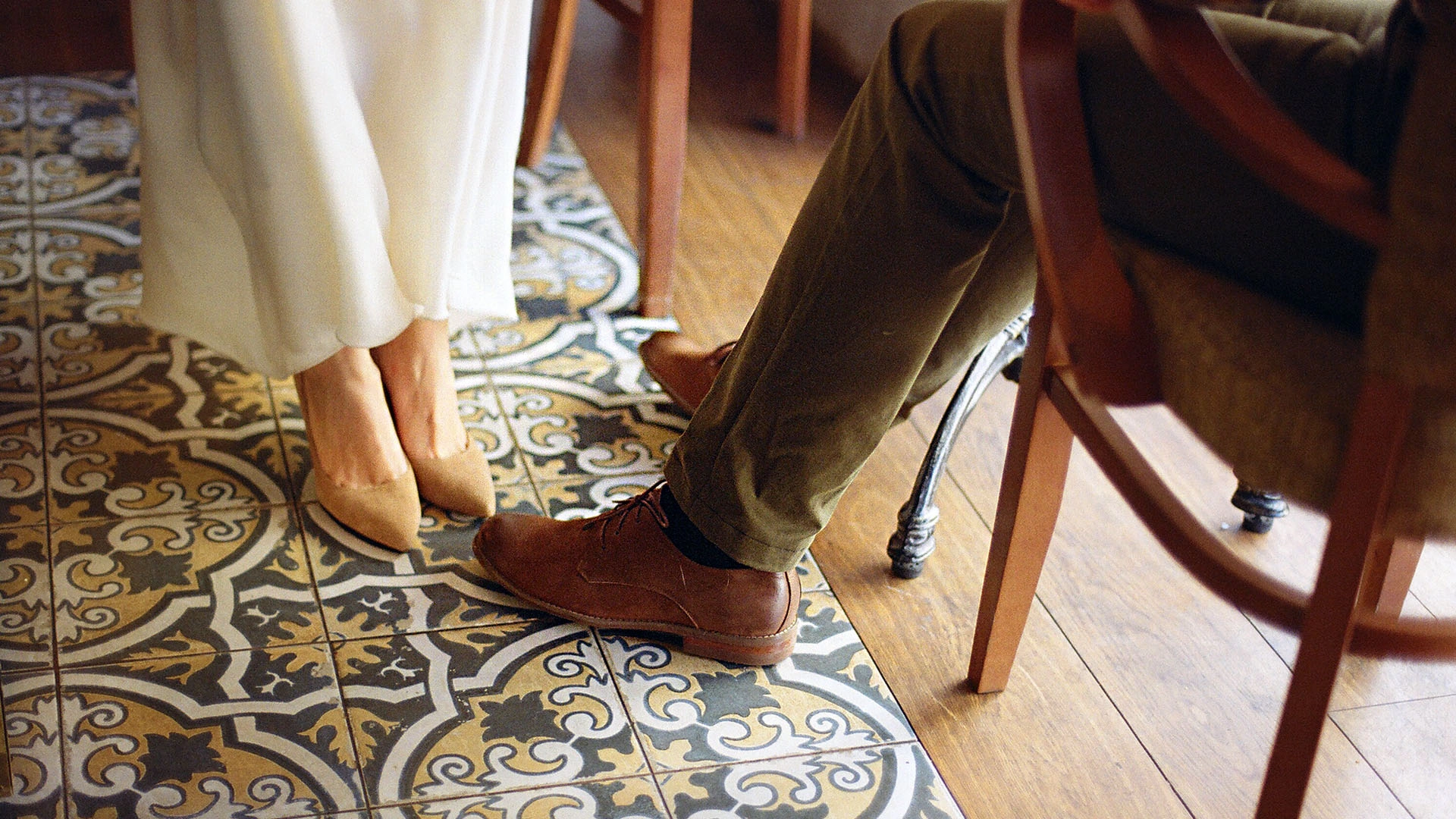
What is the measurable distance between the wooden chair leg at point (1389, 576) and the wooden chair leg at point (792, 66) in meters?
1.29

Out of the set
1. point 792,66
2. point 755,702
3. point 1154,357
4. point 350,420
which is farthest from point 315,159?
point 792,66

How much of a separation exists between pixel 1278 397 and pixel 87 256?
150 centimetres

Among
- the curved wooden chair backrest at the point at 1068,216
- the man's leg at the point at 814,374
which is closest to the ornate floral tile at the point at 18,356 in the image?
the man's leg at the point at 814,374

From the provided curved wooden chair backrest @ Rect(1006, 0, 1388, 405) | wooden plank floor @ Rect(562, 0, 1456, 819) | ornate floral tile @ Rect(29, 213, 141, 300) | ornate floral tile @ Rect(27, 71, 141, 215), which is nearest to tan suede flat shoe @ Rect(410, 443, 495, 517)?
wooden plank floor @ Rect(562, 0, 1456, 819)

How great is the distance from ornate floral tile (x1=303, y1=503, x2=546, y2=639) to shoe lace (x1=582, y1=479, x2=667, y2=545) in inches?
4.2

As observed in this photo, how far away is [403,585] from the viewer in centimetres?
122

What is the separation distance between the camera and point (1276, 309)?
2.41 feet

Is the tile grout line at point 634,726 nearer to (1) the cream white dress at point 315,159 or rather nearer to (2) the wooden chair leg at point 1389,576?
(1) the cream white dress at point 315,159

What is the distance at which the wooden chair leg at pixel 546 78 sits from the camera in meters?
1.87

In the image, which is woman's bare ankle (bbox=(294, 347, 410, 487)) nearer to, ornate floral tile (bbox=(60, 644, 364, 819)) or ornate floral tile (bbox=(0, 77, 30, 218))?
ornate floral tile (bbox=(60, 644, 364, 819))

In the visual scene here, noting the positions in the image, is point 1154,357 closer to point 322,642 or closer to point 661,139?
point 322,642

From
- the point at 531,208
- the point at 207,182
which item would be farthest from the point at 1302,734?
the point at 531,208

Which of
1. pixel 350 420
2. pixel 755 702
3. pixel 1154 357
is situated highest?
pixel 1154 357

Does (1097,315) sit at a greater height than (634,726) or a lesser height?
greater
